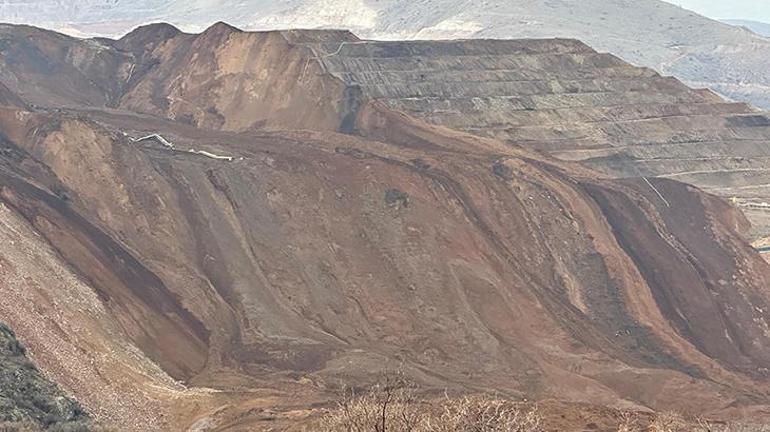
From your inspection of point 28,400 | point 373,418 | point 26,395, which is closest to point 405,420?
point 373,418

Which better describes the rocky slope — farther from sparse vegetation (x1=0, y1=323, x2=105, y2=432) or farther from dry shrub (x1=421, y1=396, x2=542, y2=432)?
dry shrub (x1=421, y1=396, x2=542, y2=432)

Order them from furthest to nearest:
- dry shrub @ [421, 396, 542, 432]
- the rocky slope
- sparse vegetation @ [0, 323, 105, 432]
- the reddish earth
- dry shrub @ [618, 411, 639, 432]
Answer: the reddish earth, the rocky slope, sparse vegetation @ [0, 323, 105, 432], dry shrub @ [618, 411, 639, 432], dry shrub @ [421, 396, 542, 432]

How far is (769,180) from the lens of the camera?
242 feet

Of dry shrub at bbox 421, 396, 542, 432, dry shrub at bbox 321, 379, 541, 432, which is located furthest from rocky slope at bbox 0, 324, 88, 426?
dry shrub at bbox 421, 396, 542, 432

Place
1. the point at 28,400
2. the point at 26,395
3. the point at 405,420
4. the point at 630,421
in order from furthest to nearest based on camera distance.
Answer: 1. the point at 26,395
2. the point at 28,400
3. the point at 630,421
4. the point at 405,420

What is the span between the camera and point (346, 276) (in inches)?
1596

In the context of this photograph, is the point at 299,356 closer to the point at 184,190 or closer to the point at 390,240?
the point at 390,240

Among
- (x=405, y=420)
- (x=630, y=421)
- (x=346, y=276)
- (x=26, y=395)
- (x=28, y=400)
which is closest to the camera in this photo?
(x=405, y=420)

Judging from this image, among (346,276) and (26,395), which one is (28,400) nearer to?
(26,395)

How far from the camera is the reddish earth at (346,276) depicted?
30.6 metres

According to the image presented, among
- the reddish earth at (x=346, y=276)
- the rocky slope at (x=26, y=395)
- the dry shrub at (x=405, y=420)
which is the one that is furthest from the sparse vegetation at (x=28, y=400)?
the dry shrub at (x=405, y=420)

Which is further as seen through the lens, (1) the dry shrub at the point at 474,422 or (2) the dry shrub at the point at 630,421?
(2) the dry shrub at the point at 630,421

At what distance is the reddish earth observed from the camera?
101ft

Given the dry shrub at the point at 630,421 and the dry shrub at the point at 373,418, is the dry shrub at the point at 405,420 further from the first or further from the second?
the dry shrub at the point at 630,421
